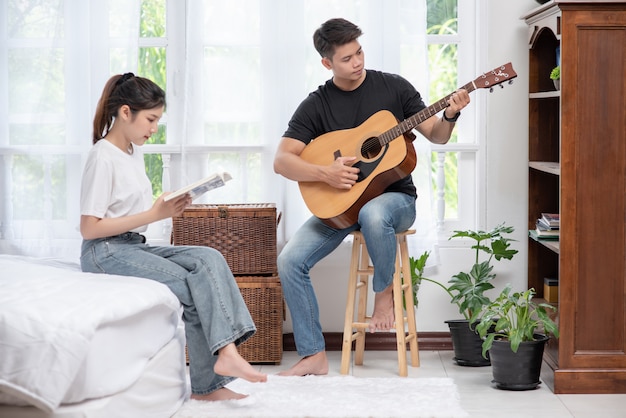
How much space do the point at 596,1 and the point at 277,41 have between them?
137 centimetres

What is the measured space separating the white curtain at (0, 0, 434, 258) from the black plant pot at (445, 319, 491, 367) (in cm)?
44

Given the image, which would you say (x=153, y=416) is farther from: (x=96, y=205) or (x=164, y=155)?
(x=164, y=155)

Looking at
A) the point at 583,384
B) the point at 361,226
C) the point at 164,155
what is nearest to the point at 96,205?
the point at 361,226

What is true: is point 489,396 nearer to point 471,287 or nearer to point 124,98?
point 471,287

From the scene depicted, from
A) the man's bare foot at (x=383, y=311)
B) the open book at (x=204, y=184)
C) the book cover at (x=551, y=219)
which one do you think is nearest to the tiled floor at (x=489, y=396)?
the man's bare foot at (x=383, y=311)

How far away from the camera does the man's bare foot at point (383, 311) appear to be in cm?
334

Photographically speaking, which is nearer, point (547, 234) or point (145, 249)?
point (145, 249)

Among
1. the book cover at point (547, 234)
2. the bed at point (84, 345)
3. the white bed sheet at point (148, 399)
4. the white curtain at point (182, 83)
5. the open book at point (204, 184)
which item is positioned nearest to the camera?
the bed at point (84, 345)

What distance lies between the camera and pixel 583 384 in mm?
3121

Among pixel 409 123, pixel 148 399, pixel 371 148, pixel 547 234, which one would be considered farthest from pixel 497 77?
pixel 148 399

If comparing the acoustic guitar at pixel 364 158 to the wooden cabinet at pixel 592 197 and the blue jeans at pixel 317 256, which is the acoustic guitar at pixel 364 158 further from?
the wooden cabinet at pixel 592 197

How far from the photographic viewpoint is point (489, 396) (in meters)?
3.09

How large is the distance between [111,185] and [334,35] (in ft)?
3.68

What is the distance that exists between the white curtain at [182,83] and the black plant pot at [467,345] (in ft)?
1.44
